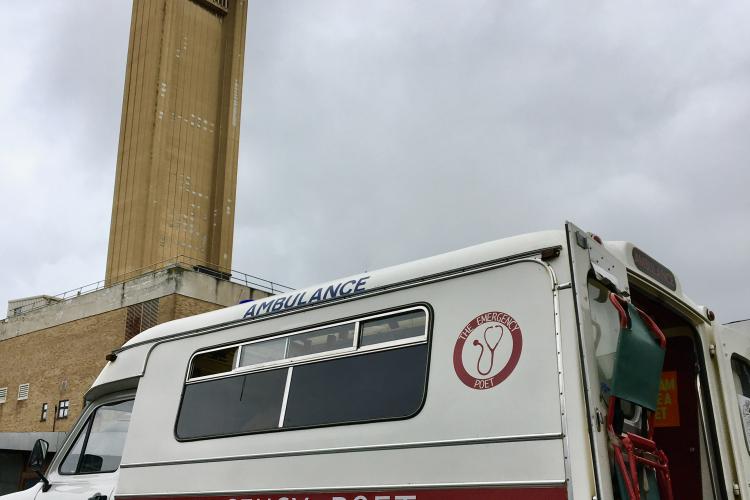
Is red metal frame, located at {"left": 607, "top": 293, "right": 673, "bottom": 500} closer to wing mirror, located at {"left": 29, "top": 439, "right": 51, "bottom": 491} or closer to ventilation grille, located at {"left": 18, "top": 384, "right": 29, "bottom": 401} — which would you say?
wing mirror, located at {"left": 29, "top": 439, "right": 51, "bottom": 491}

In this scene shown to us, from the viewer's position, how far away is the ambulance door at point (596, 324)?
357 cm

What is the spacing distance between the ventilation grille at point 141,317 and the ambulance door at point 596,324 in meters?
28.7

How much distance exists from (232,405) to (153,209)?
3368cm

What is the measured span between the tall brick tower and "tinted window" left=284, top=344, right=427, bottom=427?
33.5m

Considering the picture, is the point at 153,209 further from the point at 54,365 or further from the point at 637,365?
the point at 637,365

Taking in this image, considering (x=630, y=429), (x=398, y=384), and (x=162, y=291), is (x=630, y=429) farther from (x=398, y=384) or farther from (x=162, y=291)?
(x=162, y=291)

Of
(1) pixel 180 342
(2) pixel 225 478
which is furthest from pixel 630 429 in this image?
(1) pixel 180 342

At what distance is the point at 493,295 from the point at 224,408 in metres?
2.35

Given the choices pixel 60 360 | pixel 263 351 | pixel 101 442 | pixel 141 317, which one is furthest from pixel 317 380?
pixel 60 360

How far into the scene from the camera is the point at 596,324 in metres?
3.98

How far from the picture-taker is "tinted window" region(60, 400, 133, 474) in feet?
20.4

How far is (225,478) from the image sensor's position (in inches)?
202

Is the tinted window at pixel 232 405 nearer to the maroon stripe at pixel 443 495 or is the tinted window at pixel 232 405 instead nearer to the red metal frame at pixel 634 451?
the maroon stripe at pixel 443 495

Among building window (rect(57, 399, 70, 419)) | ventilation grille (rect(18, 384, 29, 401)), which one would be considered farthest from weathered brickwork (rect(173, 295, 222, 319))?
ventilation grille (rect(18, 384, 29, 401))
